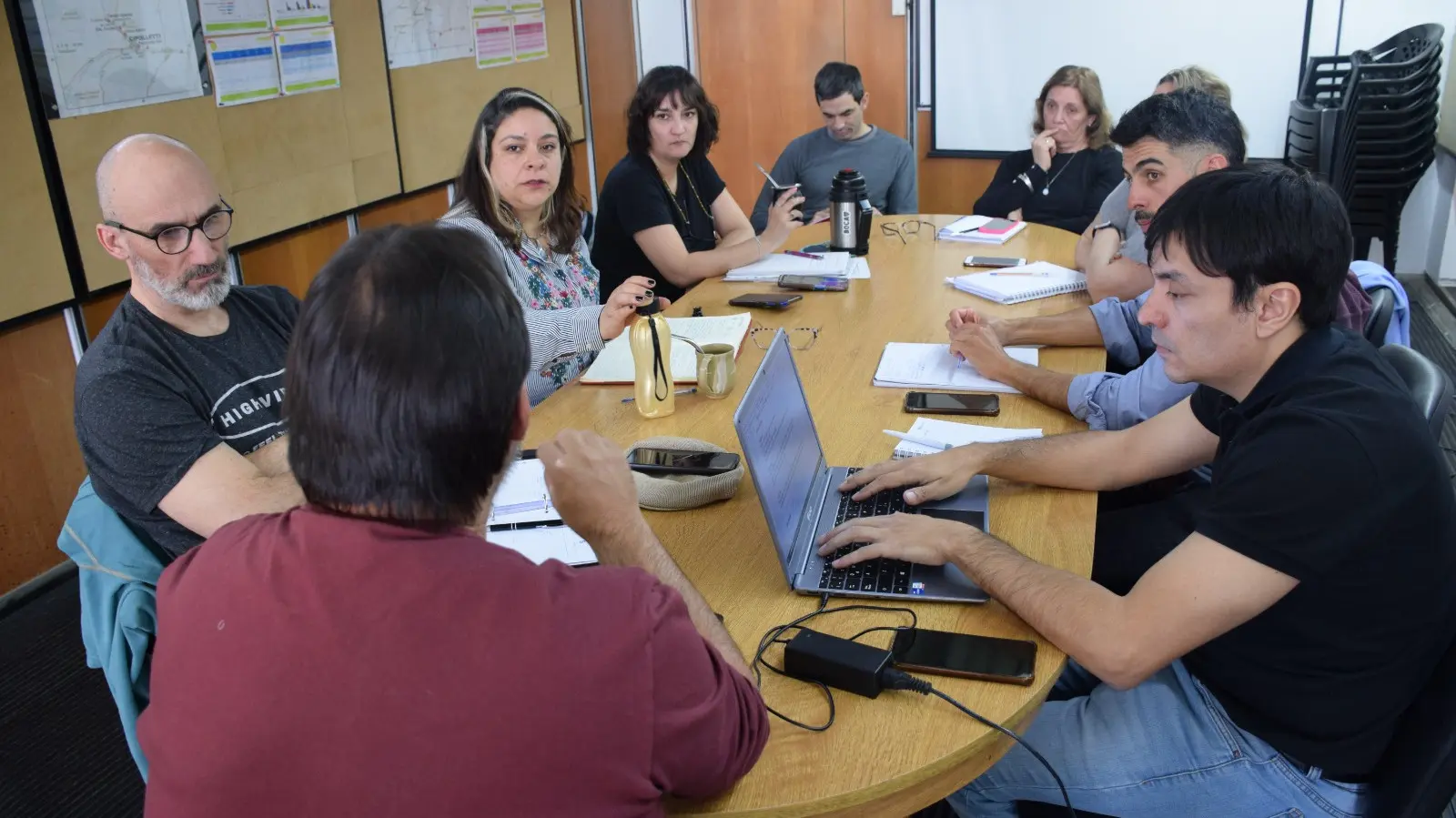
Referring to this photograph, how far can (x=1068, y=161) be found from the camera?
13.1 feet

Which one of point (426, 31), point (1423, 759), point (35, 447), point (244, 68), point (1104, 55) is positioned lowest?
point (35, 447)

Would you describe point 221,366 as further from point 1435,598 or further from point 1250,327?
point 1435,598

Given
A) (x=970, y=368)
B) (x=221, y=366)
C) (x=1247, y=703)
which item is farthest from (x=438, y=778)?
(x=970, y=368)

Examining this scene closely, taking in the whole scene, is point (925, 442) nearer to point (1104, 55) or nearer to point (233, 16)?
point (233, 16)

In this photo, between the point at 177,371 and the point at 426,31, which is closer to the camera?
the point at 177,371

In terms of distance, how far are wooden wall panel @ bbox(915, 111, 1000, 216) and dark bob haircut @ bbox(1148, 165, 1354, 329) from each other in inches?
171

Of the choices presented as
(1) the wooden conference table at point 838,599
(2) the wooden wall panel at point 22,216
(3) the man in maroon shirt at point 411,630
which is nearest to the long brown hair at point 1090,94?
(1) the wooden conference table at point 838,599

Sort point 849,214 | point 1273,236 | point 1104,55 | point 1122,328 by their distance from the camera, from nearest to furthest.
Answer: point 1273,236 < point 1122,328 < point 849,214 < point 1104,55

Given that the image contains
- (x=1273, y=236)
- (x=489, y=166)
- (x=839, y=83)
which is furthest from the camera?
(x=839, y=83)

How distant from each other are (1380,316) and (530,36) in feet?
12.9

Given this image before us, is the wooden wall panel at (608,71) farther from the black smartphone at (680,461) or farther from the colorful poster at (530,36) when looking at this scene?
the black smartphone at (680,461)

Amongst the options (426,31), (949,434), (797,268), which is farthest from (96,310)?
(949,434)

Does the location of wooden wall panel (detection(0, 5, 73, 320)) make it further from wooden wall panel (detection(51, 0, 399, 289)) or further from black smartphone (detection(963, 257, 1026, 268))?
black smartphone (detection(963, 257, 1026, 268))

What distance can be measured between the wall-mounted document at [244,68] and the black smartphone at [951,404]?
2407 millimetres
